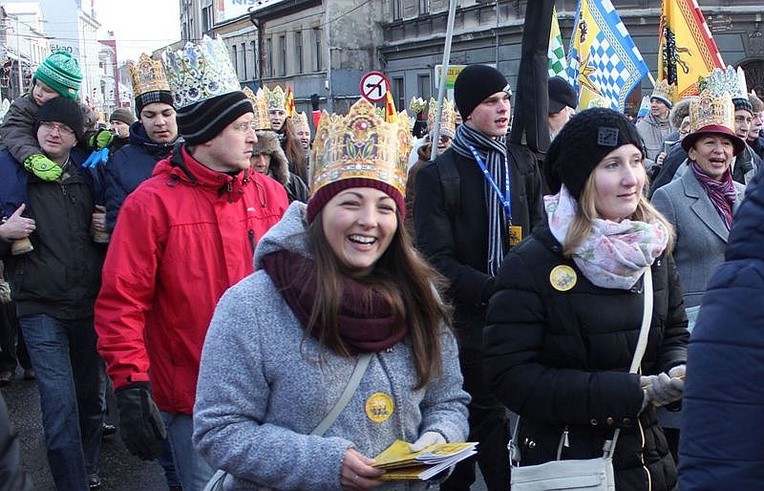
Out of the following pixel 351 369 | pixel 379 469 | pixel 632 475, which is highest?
pixel 351 369

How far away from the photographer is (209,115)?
3836 millimetres

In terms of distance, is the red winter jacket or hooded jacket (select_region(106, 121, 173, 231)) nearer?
the red winter jacket

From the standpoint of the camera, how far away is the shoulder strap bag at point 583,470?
3.05 m

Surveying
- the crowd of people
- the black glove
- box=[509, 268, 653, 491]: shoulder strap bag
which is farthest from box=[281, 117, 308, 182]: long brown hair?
box=[509, 268, 653, 491]: shoulder strap bag

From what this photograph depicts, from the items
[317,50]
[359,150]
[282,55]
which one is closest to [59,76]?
[359,150]

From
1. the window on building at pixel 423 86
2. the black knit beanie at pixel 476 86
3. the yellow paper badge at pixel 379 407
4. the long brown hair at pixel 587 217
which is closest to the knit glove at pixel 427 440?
the yellow paper badge at pixel 379 407

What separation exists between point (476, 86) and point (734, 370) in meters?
3.33

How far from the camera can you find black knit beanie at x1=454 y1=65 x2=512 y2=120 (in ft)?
16.0

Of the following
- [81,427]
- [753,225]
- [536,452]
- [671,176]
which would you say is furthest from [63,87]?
[753,225]

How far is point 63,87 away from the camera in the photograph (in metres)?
5.59

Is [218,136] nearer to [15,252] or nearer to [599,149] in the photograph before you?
[599,149]

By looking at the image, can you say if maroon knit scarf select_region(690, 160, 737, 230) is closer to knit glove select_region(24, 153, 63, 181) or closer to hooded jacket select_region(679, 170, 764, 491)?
knit glove select_region(24, 153, 63, 181)

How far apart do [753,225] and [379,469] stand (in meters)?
1.25

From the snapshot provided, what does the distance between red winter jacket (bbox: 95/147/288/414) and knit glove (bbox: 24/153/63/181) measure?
1.52m
